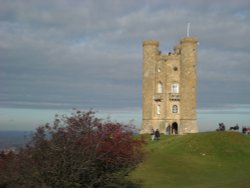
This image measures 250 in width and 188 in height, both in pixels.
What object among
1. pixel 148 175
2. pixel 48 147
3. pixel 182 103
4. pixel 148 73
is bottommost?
pixel 148 175

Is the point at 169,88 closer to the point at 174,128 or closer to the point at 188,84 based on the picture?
the point at 188,84

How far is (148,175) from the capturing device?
34844mm

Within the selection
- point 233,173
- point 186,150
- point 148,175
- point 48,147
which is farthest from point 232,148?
point 48,147

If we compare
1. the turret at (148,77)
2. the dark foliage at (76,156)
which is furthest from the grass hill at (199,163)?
the turret at (148,77)

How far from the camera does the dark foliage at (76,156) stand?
23.4m

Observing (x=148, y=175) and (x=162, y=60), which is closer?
(x=148, y=175)

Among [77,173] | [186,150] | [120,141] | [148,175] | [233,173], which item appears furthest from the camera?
[186,150]

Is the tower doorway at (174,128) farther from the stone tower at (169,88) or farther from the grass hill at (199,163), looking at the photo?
the grass hill at (199,163)

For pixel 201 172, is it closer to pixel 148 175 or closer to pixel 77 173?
pixel 148 175

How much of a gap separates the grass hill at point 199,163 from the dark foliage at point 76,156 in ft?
20.0

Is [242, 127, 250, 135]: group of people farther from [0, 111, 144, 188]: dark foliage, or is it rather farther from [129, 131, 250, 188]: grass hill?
[0, 111, 144, 188]: dark foliage

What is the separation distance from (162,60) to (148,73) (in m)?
2.92

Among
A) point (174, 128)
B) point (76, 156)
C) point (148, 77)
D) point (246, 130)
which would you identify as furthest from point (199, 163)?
point (174, 128)

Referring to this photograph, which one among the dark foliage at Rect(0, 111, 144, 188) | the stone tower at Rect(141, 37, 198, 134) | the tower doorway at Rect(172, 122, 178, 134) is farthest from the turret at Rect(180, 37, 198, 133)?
the dark foliage at Rect(0, 111, 144, 188)
